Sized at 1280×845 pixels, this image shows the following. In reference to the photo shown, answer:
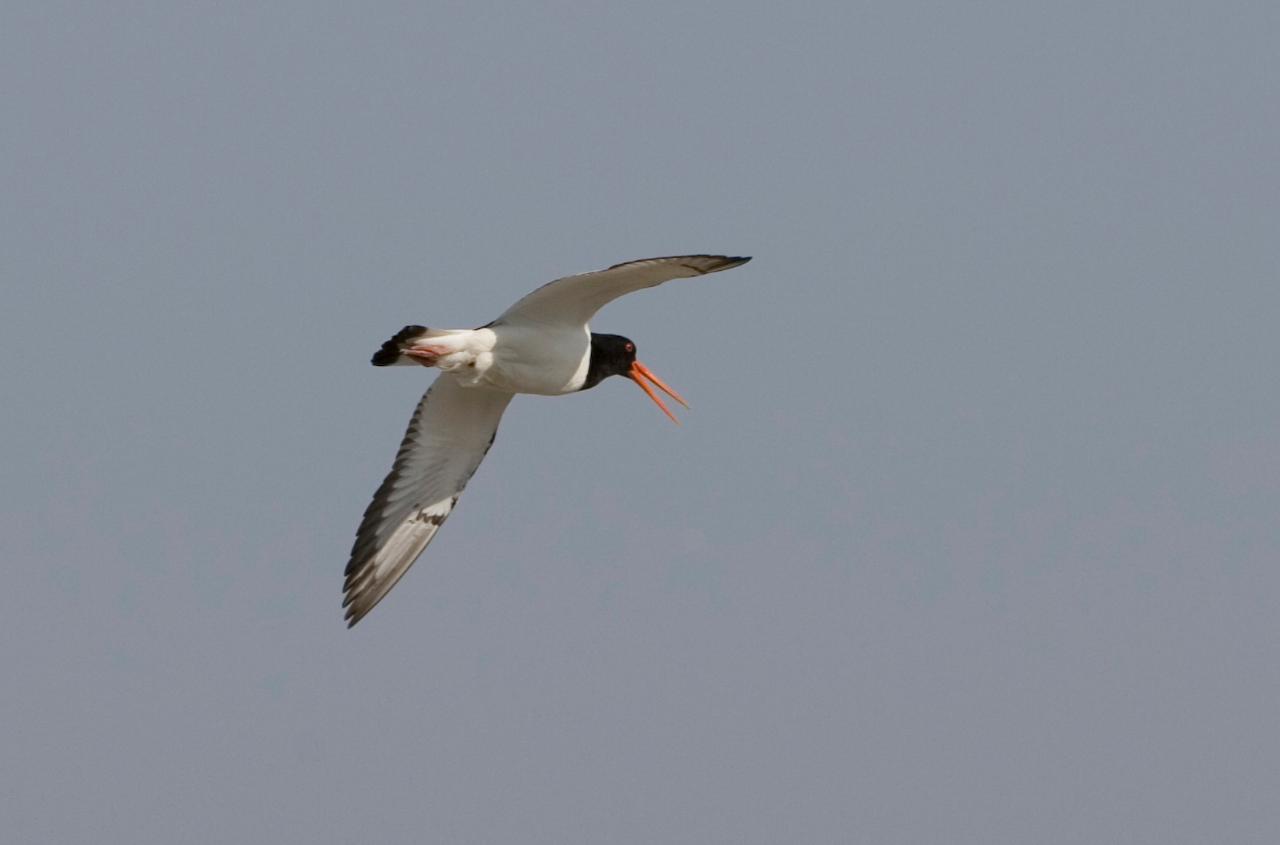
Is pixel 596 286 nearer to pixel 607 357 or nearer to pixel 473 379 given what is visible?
pixel 473 379

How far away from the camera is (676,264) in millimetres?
11695

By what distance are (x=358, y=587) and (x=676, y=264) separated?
4.93 metres

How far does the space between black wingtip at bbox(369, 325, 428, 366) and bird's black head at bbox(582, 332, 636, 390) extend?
192 cm

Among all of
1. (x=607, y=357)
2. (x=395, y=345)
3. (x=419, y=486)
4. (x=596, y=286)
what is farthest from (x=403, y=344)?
(x=419, y=486)

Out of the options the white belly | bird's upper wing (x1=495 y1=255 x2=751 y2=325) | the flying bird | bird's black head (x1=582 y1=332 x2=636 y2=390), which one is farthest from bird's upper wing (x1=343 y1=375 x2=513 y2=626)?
bird's upper wing (x1=495 y1=255 x2=751 y2=325)

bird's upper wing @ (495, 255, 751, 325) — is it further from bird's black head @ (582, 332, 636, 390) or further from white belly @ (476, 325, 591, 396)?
bird's black head @ (582, 332, 636, 390)

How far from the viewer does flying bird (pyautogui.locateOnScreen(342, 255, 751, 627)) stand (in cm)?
1266

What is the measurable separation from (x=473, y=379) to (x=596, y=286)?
1361 millimetres

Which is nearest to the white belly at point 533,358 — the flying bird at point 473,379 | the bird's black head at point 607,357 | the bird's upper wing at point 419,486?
the flying bird at point 473,379

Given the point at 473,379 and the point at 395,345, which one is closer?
the point at 395,345

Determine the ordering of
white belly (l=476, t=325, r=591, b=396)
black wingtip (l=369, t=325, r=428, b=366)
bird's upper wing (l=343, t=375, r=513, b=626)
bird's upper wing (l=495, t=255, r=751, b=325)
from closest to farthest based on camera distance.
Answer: bird's upper wing (l=495, t=255, r=751, b=325)
black wingtip (l=369, t=325, r=428, b=366)
white belly (l=476, t=325, r=591, b=396)
bird's upper wing (l=343, t=375, r=513, b=626)

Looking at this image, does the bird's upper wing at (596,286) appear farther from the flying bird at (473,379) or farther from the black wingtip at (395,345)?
the black wingtip at (395,345)

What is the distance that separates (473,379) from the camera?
44.0 feet

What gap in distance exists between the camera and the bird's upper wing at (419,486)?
14867 mm
